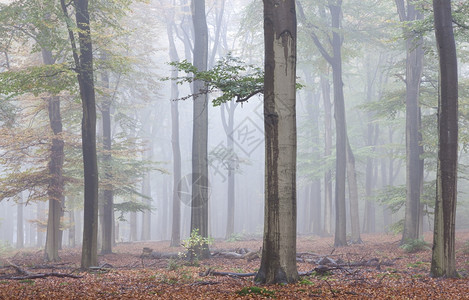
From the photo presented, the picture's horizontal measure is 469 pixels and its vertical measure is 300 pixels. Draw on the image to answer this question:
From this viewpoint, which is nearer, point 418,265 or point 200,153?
point 418,265

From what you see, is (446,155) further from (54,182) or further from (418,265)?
(54,182)

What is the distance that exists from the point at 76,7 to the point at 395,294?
11526mm

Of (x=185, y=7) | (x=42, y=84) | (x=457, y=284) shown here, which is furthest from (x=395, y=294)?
(x=185, y=7)

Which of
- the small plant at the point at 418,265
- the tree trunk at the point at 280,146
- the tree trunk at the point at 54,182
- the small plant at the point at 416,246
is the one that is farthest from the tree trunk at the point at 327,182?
the tree trunk at the point at 280,146

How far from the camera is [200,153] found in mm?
16062

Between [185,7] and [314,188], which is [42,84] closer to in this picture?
[185,7]

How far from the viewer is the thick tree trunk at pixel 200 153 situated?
50.5 feet

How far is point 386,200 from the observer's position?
730 inches

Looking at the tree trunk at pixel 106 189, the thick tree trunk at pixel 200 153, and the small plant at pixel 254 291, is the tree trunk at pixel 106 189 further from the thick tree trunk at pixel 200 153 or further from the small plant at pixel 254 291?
the small plant at pixel 254 291

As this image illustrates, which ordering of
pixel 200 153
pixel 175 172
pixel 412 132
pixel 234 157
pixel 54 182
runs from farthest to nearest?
1. pixel 175 172
2. pixel 234 157
3. pixel 412 132
4. pixel 200 153
5. pixel 54 182

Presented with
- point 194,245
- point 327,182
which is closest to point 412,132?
point 194,245

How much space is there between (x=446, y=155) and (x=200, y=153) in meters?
9.47

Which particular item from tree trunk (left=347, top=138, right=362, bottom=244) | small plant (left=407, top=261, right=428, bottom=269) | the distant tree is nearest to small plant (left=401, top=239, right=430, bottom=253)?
small plant (left=407, top=261, right=428, bottom=269)

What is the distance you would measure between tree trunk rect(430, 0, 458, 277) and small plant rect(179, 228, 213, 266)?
7522mm
